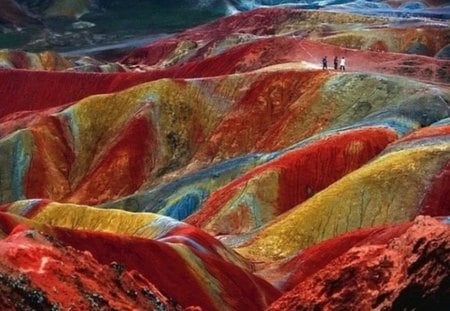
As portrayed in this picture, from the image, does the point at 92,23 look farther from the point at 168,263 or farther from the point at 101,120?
the point at 168,263

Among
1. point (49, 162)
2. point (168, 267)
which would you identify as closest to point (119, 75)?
A: point (49, 162)

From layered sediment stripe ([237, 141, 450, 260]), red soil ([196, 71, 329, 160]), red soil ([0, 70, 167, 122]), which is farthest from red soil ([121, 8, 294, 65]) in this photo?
layered sediment stripe ([237, 141, 450, 260])

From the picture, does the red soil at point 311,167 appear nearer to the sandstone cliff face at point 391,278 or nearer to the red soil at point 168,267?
the red soil at point 168,267

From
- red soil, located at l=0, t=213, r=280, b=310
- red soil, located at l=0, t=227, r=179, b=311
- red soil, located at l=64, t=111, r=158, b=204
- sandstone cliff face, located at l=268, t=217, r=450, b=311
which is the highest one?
sandstone cliff face, located at l=268, t=217, r=450, b=311

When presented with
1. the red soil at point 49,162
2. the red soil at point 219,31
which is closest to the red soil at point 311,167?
the red soil at point 49,162

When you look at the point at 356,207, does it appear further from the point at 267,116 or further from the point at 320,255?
the point at 267,116

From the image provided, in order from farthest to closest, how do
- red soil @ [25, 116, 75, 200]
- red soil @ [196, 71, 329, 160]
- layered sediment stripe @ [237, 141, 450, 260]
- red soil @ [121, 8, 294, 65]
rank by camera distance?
red soil @ [121, 8, 294, 65] < red soil @ [25, 116, 75, 200] < red soil @ [196, 71, 329, 160] < layered sediment stripe @ [237, 141, 450, 260]

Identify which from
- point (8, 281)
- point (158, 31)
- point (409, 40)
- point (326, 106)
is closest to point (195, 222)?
point (326, 106)

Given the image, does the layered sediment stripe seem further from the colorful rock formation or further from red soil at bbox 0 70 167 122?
red soil at bbox 0 70 167 122

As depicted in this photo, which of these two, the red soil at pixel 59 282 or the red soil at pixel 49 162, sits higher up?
the red soil at pixel 59 282
